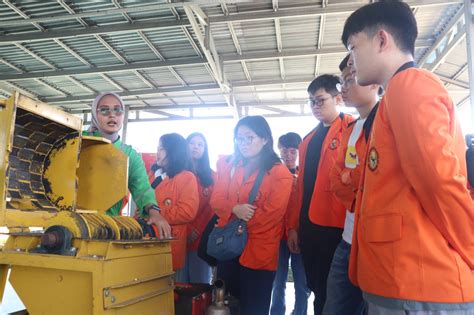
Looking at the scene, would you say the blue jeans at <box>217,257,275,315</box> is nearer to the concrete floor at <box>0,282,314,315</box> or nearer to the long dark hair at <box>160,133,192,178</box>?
the long dark hair at <box>160,133,192,178</box>

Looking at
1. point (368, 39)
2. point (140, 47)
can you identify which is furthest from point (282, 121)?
point (368, 39)

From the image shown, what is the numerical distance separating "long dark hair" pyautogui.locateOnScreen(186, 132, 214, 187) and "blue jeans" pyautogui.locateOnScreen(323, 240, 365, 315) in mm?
1661

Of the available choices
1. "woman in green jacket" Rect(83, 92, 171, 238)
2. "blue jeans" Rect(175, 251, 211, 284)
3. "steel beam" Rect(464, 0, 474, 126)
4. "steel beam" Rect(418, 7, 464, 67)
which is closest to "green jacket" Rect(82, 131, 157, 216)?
"woman in green jacket" Rect(83, 92, 171, 238)

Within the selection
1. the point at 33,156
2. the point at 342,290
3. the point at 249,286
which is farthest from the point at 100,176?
the point at 342,290

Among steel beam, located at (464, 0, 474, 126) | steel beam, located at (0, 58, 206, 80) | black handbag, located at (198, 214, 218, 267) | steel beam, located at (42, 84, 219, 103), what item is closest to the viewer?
black handbag, located at (198, 214, 218, 267)

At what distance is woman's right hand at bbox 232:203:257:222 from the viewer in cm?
222

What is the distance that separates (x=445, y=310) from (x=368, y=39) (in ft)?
2.65

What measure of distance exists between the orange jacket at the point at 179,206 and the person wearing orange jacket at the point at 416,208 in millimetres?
1690

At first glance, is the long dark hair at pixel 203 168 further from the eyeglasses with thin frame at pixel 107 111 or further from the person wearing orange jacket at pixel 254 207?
the eyeglasses with thin frame at pixel 107 111

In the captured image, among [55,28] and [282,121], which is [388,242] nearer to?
[55,28]

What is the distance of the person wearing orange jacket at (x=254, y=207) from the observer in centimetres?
218

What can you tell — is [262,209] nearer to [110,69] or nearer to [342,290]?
[342,290]

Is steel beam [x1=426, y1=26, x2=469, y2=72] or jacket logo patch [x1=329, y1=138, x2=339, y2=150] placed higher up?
steel beam [x1=426, y1=26, x2=469, y2=72]

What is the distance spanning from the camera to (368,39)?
4.00 feet
